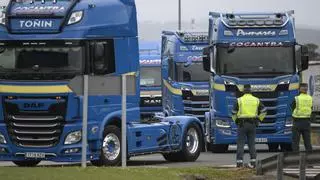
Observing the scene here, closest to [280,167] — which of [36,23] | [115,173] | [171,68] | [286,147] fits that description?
[115,173]

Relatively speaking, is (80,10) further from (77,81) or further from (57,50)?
(77,81)

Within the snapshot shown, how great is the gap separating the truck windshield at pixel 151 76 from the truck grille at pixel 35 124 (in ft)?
59.5

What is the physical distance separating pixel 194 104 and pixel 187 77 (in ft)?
4.22

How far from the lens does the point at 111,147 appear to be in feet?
59.0

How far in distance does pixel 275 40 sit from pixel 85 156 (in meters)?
8.74

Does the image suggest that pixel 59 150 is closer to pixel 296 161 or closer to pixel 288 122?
Result: pixel 296 161

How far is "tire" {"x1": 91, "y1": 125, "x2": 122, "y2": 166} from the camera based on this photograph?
17.7 m

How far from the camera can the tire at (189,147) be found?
21.1 metres

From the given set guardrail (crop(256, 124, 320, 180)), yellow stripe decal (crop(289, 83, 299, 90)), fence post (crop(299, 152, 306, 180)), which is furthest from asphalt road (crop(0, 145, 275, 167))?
fence post (crop(299, 152, 306, 180))

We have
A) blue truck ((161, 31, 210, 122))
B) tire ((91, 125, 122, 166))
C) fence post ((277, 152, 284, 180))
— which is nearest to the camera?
fence post ((277, 152, 284, 180))

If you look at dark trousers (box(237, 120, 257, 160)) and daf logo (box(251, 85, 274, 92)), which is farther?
daf logo (box(251, 85, 274, 92))

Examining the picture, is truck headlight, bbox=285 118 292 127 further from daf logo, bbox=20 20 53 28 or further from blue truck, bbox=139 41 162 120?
blue truck, bbox=139 41 162 120

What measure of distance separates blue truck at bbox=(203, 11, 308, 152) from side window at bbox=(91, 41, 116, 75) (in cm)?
581

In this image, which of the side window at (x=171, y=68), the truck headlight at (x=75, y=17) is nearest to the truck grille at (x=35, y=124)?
the truck headlight at (x=75, y=17)
